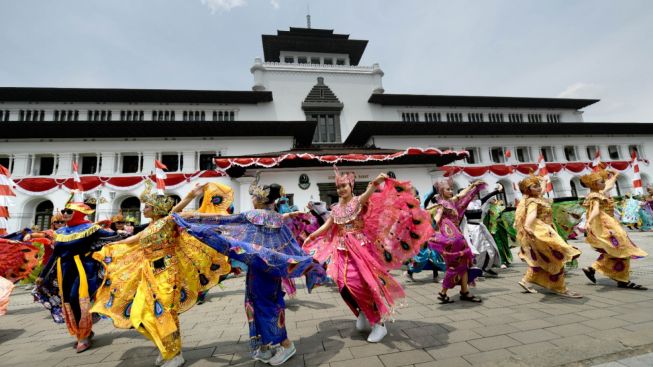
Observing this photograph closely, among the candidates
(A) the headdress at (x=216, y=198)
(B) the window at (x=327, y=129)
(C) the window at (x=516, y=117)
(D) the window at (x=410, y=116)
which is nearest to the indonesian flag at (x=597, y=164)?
(A) the headdress at (x=216, y=198)

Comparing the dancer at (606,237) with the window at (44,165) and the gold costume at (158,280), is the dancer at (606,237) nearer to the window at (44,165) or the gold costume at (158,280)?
the gold costume at (158,280)

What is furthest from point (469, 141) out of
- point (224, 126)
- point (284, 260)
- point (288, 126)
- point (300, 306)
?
point (284, 260)

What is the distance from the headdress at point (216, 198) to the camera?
339 centimetres

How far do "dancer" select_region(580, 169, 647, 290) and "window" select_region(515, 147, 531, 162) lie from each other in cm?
2031

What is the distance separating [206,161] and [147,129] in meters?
3.92

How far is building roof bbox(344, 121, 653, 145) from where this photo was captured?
19.4 m

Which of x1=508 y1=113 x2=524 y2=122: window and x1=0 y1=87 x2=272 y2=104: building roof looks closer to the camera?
x1=0 y1=87 x2=272 y2=104: building roof

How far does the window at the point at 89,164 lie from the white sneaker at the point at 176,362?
20.0m

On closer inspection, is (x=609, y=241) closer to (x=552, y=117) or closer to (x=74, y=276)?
(x=74, y=276)

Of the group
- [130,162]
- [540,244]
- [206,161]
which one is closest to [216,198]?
[540,244]

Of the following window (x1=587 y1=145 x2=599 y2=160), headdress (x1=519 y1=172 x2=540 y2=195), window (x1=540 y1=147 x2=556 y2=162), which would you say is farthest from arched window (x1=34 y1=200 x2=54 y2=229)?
window (x1=587 y1=145 x2=599 y2=160)

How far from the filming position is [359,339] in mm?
3076

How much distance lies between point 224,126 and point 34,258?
13633mm

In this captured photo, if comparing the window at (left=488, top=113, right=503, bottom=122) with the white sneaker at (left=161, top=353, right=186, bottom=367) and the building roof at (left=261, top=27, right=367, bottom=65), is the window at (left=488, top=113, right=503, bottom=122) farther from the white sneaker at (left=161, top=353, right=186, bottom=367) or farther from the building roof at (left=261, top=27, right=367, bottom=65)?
the white sneaker at (left=161, top=353, right=186, bottom=367)
